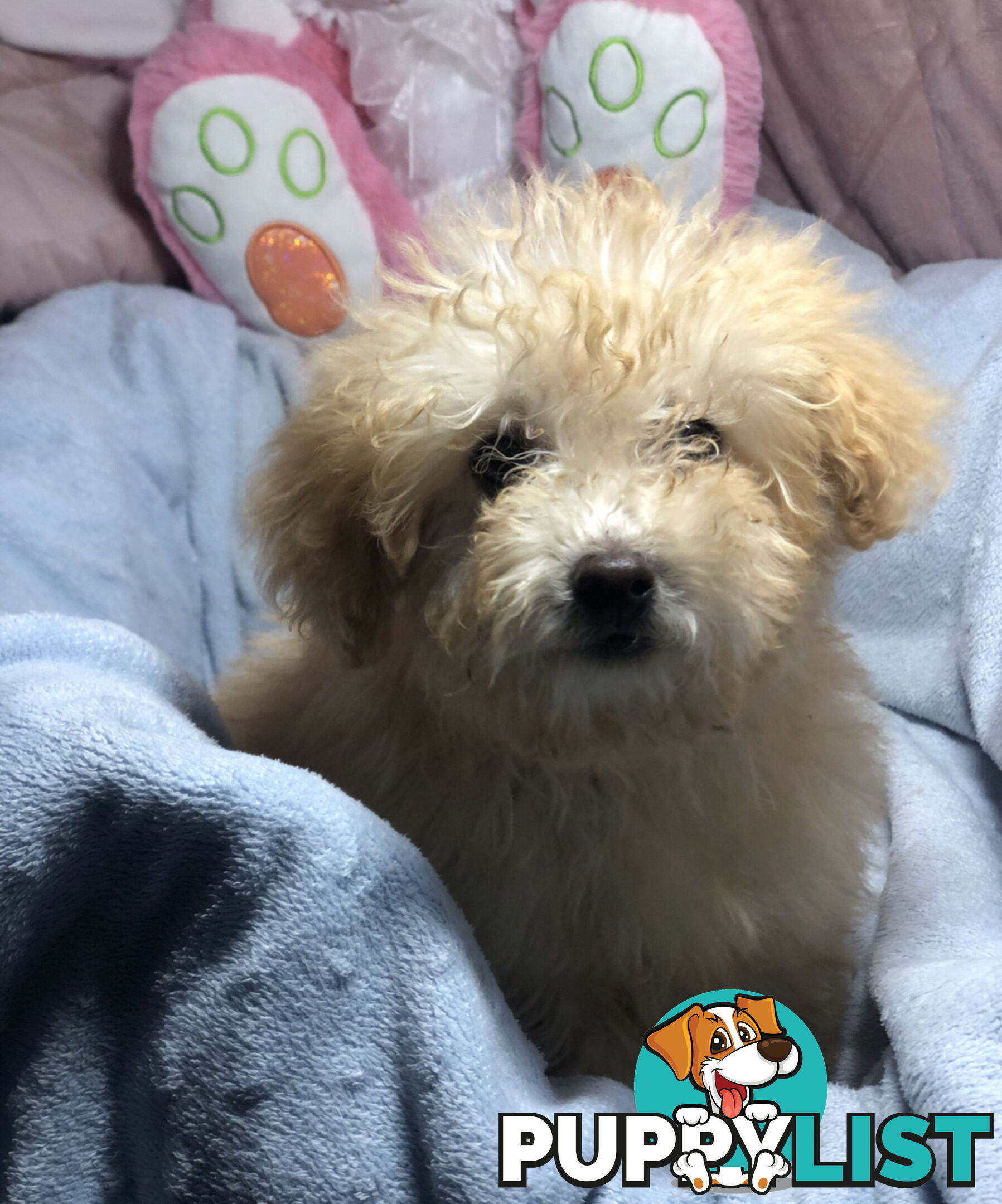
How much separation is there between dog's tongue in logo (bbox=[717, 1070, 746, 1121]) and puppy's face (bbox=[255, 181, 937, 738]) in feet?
1.05

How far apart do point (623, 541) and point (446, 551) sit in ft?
0.77

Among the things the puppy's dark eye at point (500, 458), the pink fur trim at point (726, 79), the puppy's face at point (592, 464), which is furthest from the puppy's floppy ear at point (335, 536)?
the pink fur trim at point (726, 79)

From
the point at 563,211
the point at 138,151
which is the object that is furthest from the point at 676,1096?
the point at 138,151

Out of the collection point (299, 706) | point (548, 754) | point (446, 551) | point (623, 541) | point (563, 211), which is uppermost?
point (563, 211)

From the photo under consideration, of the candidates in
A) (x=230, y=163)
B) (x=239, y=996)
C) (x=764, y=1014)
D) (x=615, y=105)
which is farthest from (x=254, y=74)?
(x=764, y=1014)

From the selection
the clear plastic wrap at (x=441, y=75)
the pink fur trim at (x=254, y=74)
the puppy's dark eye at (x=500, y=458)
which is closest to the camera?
the puppy's dark eye at (x=500, y=458)

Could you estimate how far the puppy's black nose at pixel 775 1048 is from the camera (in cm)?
91

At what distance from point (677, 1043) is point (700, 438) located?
0.55 meters

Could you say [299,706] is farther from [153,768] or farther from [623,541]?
[623,541]

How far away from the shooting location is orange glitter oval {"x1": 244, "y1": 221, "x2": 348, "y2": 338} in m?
2.29

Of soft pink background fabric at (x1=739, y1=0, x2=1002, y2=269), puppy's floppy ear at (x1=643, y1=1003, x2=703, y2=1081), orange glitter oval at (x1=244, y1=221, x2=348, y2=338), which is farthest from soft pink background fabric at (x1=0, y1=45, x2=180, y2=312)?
puppy's floppy ear at (x1=643, y1=1003, x2=703, y2=1081)

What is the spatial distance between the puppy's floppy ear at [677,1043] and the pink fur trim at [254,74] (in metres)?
1.62

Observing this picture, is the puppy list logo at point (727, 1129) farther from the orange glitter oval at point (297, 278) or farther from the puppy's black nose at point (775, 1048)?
the orange glitter oval at point (297, 278)

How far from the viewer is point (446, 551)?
113 centimetres
